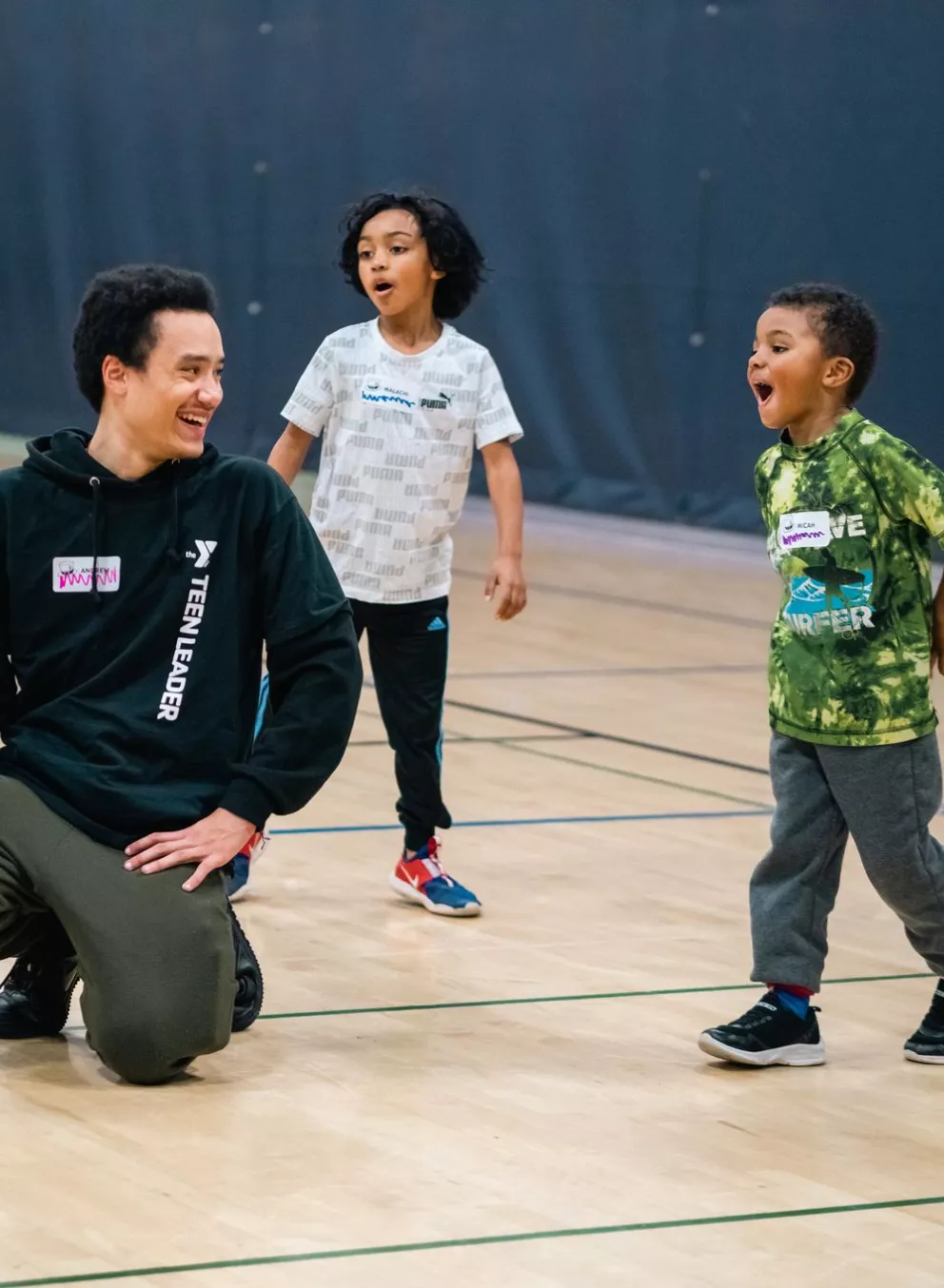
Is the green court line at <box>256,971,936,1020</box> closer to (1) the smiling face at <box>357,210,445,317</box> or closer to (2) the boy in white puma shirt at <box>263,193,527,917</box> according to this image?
(2) the boy in white puma shirt at <box>263,193,527,917</box>

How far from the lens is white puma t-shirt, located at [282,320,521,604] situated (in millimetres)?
3912

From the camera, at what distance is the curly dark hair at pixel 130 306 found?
9.60ft

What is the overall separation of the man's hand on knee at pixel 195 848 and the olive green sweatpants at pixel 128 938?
0.02 metres

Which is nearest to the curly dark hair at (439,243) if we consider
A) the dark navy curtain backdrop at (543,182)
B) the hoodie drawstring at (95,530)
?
the hoodie drawstring at (95,530)

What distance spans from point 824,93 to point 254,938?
236 inches

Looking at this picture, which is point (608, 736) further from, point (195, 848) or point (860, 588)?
point (195, 848)

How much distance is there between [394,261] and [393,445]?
322 millimetres

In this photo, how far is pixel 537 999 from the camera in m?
3.23

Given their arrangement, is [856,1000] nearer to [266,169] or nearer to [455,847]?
Result: [455,847]

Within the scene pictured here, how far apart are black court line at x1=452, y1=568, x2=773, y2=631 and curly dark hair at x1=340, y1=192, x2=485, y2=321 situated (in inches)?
131

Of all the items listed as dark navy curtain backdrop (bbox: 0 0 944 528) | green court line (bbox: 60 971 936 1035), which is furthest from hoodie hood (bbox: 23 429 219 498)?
dark navy curtain backdrop (bbox: 0 0 944 528)

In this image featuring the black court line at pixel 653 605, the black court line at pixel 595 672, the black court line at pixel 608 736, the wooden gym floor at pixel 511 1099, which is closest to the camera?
the wooden gym floor at pixel 511 1099

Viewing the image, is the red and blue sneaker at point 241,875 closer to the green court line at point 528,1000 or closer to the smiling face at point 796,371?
the green court line at point 528,1000

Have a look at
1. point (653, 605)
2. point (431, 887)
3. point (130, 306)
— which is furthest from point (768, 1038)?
point (653, 605)
